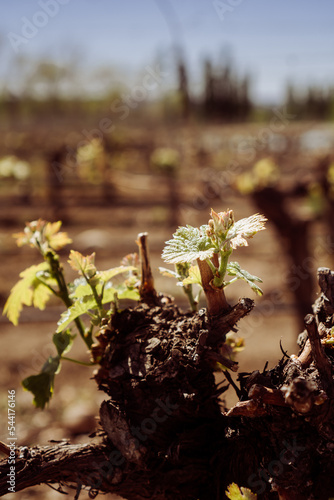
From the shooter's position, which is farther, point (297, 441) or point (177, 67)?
point (177, 67)

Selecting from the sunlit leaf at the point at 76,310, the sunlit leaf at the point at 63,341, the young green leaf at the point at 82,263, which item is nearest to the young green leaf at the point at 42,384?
the sunlit leaf at the point at 63,341

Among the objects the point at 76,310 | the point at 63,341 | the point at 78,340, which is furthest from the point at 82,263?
the point at 78,340

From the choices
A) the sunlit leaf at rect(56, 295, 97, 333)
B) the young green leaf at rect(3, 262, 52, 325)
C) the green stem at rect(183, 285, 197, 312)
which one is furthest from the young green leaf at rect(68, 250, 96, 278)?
the green stem at rect(183, 285, 197, 312)

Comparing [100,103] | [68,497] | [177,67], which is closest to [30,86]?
[100,103]

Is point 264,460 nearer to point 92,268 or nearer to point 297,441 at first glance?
point 297,441

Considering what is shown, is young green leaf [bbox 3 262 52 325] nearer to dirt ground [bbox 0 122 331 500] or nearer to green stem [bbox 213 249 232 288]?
dirt ground [bbox 0 122 331 500]

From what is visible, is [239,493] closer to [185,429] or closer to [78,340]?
[185,429]

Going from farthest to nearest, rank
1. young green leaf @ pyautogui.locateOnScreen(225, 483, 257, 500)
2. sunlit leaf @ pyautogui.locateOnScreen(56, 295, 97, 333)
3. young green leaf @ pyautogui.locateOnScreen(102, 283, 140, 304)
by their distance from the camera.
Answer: young green leaf @ pyautogui.locateOnScreen(102, 283, 140, 304)
sunlit leaf @ pyautogui.locateOnScreen(56, 295, 97, 333)
young green leaf @ pyautogui.locateOnScreen(225, 483, 257, 500)
